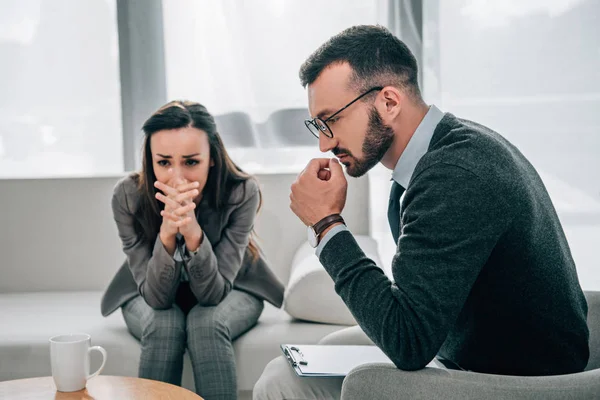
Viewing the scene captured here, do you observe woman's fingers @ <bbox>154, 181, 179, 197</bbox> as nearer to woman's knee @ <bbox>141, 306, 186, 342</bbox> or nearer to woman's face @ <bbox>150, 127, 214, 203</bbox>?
woman's face @ <bbox>150, 127, 214, 203</bbox>

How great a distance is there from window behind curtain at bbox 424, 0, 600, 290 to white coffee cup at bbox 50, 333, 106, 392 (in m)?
1.96

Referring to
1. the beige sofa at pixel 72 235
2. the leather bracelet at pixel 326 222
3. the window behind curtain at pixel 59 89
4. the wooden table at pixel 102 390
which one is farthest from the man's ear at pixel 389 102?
the window behind curtain at pixel 59 89

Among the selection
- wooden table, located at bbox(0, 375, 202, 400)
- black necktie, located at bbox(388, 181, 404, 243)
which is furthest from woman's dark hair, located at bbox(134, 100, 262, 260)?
black necktie, located at bbox(388, 181, 404, 243)

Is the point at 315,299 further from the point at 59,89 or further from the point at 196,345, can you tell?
the point at 59,89

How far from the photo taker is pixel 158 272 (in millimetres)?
1876

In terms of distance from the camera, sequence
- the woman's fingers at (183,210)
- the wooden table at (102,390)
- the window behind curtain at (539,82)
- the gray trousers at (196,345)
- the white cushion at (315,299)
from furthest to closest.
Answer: the window behind curtain at (539,82) → the white cushion at (315,299) → the woman's fingers at (183,210) → the gray trousers at (196,345) → the wooden table at (102,390)

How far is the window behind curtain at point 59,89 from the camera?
2.86 m

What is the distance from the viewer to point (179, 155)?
199 centimetres

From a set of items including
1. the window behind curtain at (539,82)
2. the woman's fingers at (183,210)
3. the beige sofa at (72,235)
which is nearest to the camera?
the woman's fingers at (183,210)

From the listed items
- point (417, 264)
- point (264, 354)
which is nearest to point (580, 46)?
point (264, 354)

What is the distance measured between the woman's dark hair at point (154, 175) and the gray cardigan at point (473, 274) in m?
1.02

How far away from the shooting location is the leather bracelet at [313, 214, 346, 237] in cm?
117

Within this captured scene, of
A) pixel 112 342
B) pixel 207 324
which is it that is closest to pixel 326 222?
pixel 207 324

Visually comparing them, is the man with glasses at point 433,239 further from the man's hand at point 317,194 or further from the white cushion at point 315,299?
the white cushion at point 315,299
